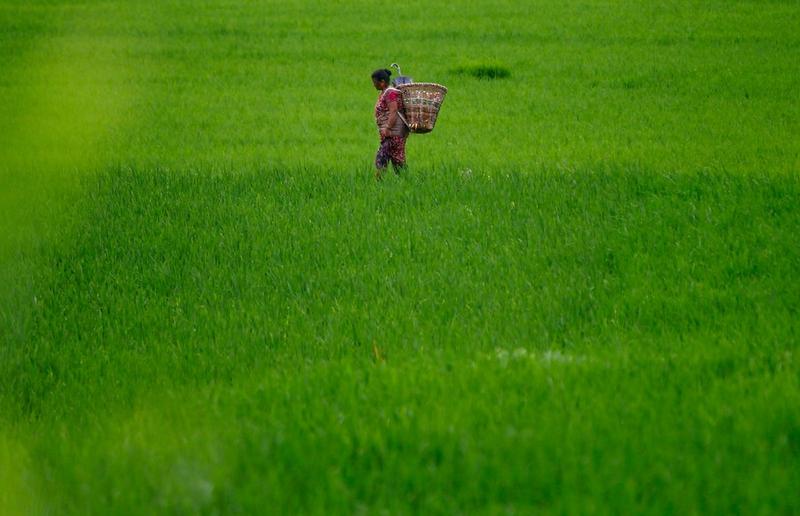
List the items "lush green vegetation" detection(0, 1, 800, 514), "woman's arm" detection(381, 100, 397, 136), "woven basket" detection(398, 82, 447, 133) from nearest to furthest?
"lush green vegetation" detection(0, 1, 800, 514), "woven basket" detection(398, 82, 447, 133), "woman's arm" detection(381, 100, 397, 136)

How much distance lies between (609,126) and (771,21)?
364 inches

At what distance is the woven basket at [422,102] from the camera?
26.2 ft

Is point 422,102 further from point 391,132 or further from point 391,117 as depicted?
point 391,132

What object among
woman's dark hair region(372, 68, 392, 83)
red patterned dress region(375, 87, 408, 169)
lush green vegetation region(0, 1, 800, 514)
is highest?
woman's dark hair region(372, 68, 392, 83)

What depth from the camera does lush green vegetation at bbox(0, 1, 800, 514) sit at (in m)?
3.38

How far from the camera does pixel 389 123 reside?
827cm

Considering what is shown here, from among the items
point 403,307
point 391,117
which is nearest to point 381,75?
point 391,117

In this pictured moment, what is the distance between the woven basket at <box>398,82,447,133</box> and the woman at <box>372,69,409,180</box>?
0.12 meters

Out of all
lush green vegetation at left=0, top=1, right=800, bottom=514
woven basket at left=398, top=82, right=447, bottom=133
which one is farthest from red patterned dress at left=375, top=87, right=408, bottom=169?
lush green vegetation at left=0, top=1, right=800, bottom=514

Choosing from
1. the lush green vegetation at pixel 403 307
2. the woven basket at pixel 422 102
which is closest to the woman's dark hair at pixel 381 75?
the woven basket at pixel 422 102

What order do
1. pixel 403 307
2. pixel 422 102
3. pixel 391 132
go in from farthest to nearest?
1. pixel 391 132
2. pixel 422 102
3. pixel 403 307

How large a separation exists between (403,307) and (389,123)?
3019mm

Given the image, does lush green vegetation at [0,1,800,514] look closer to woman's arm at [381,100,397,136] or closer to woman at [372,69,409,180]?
woman at [372,69,409,180]

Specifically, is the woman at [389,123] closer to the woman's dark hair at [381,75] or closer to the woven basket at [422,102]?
the woman's dark hair at [381,75]
